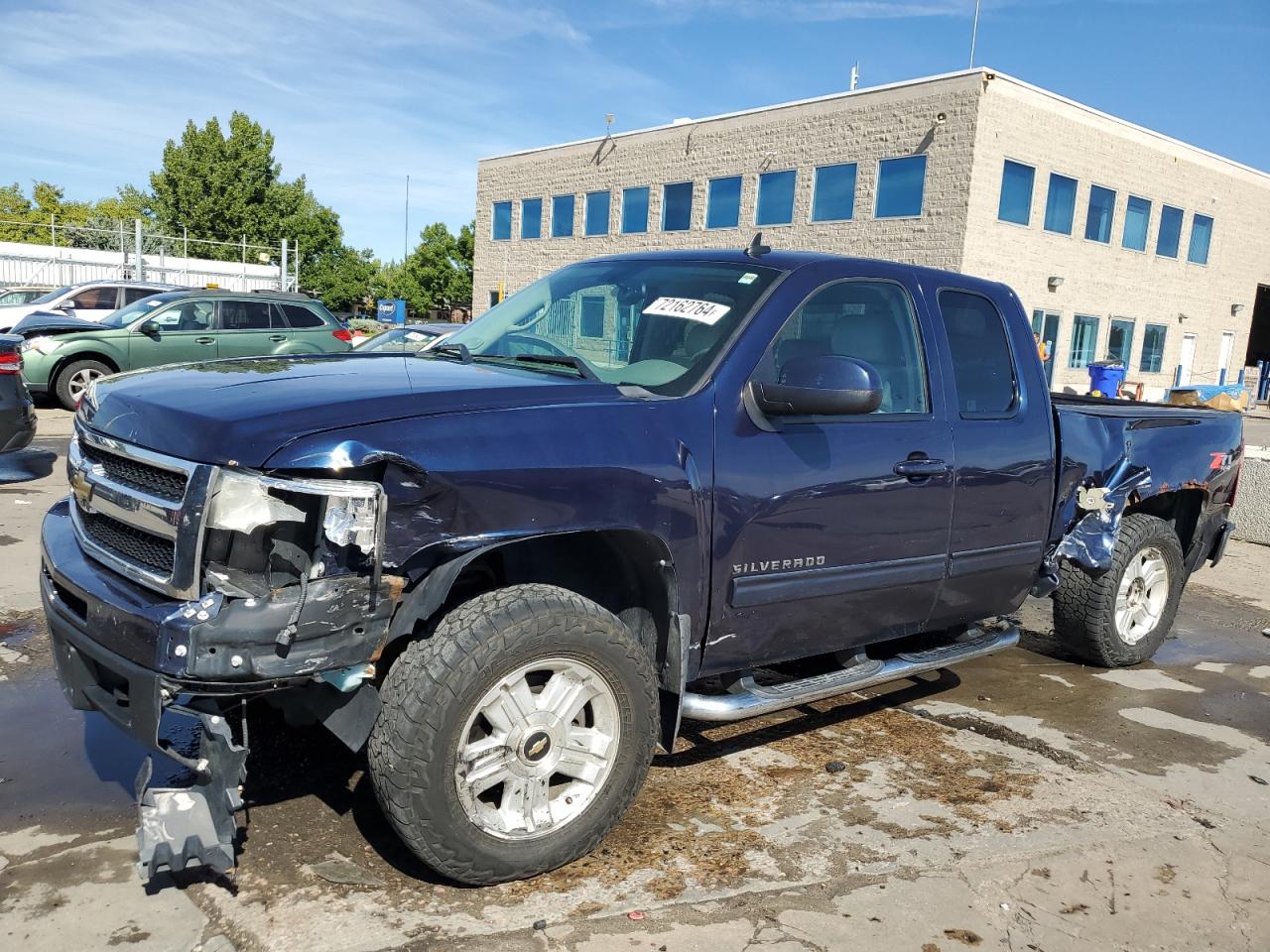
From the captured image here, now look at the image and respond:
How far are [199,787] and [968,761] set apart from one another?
2933mm

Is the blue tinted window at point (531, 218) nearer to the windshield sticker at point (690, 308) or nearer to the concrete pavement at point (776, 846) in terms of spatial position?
the concrete pavement at point (776, 846)

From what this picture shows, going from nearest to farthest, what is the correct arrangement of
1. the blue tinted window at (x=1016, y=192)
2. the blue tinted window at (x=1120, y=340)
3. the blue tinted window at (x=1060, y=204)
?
the blue tinted window at (x=1016, y=192), the blue tinted window at (x=1060, y=204), the blue tinted window at (x=1120, y=340)

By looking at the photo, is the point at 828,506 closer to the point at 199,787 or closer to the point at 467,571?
the point at 467,571

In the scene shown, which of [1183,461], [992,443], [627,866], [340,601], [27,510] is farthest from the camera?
[27,510]

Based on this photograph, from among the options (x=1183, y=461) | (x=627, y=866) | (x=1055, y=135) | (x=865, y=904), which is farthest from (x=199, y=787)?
(x=1055, y=135)

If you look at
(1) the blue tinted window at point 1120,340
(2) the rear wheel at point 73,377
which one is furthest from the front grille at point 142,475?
(1) the blue tinted window at point 1120,340

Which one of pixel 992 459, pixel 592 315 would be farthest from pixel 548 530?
pixel 992 459

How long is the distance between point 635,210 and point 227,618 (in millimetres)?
30708

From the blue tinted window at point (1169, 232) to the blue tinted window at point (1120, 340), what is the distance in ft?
8.17

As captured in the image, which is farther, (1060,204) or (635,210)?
(635,210)

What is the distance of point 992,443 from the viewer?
417 centimetres

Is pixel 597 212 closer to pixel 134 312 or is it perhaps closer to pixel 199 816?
pixel 134 312

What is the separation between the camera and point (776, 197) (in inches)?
1096

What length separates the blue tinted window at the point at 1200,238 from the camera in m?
31.0
